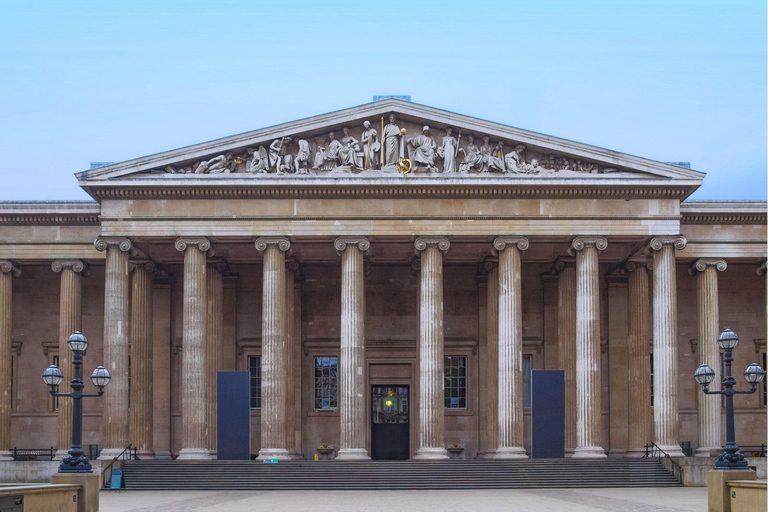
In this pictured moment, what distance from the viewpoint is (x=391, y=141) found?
4538 centimetres

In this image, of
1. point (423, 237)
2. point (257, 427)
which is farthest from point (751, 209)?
point (257, 427)

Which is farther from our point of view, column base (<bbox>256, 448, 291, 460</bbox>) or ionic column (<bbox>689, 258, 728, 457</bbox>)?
ionic column (<bbox>689, 258, 728, 457</bbox>)

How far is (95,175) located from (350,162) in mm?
10251

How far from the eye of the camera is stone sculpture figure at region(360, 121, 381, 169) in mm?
45438

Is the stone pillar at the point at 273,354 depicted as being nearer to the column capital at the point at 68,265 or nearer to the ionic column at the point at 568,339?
the column capital at the point at 68,265

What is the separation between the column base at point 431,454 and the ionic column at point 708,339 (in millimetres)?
11438

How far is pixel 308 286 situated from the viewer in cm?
5309

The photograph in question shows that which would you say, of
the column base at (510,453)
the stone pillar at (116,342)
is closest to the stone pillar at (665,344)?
the column base at (510,453)

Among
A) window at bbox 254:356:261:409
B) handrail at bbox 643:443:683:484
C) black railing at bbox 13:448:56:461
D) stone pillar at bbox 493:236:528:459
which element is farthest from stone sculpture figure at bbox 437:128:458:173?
black railing at bbox 13:448:56:461

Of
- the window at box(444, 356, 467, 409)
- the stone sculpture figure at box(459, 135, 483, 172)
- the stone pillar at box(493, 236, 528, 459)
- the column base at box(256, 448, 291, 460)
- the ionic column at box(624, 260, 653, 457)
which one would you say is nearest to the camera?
the column base at box(256, 448, 291, 460)

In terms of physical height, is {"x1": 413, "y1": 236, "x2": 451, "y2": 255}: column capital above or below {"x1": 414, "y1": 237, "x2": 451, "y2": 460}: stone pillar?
above

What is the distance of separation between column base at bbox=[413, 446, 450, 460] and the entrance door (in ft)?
24.9

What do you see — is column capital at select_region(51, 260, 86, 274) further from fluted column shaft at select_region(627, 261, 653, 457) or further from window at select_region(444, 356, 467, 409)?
fluted column shaft at select_region(627, 261, 653, 457)

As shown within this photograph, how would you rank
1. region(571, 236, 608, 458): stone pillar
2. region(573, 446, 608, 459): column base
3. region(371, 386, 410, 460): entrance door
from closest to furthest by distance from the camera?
region(573, 446, 608, 459): column base < region(571, 236, 608, 458): stone pillar < region(371, 386, 410, 460): entrance door
